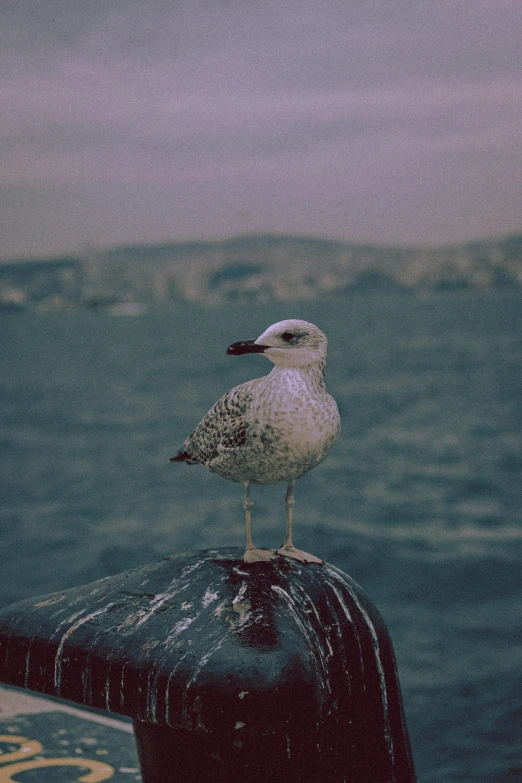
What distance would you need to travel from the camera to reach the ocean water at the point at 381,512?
14.3m

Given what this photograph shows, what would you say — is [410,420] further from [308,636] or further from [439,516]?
[308,636]

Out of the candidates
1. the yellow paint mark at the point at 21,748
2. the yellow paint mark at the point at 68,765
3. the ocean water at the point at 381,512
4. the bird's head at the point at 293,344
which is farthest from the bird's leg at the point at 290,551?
the ocean water at the point at 381,512

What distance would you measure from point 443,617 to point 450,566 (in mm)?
2933

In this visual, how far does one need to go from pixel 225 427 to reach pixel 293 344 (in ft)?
1.80

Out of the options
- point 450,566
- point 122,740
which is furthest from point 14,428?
point 122,740

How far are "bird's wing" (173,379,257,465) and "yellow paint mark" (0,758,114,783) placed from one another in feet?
6.34

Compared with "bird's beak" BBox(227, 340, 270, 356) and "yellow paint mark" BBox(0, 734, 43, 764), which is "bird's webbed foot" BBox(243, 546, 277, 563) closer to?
"bird's beak" BBox(227, 340, 270, 356)

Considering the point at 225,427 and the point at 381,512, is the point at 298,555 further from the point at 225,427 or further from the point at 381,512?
the point at 381,512

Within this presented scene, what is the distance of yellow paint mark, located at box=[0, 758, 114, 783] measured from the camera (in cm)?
489

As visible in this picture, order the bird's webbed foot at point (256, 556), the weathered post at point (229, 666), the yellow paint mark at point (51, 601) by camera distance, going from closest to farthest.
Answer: the weathered post at point (229, 666)
the yellow paint mark at point (51, 601)
the bird's webbed foot at point (256, 556)

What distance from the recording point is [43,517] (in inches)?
1147

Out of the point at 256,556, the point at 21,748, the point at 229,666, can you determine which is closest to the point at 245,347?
the point at 256,556

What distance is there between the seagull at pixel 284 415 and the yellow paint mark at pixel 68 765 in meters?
1.90

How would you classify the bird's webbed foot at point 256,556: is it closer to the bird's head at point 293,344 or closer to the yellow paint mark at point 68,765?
the bird's head at point 293,344
